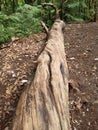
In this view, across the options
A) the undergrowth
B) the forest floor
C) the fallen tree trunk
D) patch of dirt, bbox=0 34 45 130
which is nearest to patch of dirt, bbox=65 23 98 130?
the forest floor

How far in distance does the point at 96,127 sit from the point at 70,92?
768mm

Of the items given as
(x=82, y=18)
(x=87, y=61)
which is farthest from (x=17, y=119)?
(x=82, y=18)

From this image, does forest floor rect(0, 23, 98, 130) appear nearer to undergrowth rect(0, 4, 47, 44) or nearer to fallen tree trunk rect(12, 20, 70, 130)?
fallen tree trunk rect(12, 20, 70, 130)

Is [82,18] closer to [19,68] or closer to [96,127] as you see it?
[19,68]

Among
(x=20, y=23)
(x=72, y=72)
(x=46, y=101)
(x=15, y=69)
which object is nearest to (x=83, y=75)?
(x=72, y=72)

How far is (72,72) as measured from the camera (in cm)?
441

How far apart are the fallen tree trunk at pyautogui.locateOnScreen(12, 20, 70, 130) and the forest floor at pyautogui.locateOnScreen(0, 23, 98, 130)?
228 millimetres

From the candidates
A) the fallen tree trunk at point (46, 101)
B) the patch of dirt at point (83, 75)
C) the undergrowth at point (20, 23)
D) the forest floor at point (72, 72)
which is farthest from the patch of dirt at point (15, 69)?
the patch of dirt at point (83, 75)

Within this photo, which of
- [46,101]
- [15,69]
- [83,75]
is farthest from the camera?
[15,69]

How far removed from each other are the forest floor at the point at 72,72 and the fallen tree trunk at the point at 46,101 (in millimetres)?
228

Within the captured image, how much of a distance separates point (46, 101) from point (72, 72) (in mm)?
1557

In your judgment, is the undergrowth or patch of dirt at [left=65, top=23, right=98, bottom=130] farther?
the undergrowth

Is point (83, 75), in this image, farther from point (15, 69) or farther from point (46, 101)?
A: point (46, 101)

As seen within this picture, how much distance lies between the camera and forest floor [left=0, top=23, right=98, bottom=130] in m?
3.44
